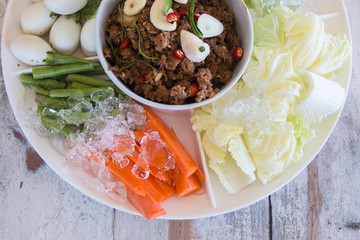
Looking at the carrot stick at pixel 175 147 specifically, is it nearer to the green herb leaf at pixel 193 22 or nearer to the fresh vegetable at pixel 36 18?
the green herb leaf at pixel 193 22

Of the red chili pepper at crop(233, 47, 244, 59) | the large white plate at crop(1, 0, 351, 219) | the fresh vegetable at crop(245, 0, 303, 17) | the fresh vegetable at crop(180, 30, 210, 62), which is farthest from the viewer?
the fresh vegetable at crop(245, 0, 303, 17)

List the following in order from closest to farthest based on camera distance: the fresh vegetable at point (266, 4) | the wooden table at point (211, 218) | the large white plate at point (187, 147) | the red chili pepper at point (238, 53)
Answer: the red chili pepper at point (238, 53)
the large white plate at point (187, 147)
the fresh vegetable at point (266, 4)
the wooden table at point (211, 218)

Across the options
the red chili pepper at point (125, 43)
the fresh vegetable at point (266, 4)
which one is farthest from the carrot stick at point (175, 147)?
the fresh vegetable at point (266, 4)

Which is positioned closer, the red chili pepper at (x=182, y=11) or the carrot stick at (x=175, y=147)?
the red chili pepper at (x=182, y=11)

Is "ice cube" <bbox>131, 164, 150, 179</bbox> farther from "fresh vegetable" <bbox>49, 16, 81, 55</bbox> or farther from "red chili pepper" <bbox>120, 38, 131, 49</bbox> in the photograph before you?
"fresh vegetable" <bbox>49, 16, 81, 55</bbox>

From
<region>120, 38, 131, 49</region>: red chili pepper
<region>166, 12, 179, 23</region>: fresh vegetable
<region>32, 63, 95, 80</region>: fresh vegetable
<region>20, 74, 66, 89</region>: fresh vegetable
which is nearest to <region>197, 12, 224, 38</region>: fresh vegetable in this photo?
<region>166, 12, 179, 23</region>: fresh vegetable

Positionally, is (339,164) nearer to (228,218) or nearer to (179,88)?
(228,218)
